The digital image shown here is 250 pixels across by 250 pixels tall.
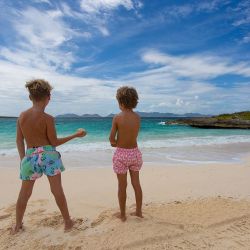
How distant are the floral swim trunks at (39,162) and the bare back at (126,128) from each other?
0.90 m

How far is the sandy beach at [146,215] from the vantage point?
3.56m

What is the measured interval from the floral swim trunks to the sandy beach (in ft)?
2.50

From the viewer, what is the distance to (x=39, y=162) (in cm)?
367

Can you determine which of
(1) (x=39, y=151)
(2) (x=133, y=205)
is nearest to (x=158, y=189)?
(2) (x=133, y=205)

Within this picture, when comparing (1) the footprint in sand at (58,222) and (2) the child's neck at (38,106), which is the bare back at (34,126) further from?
(1) the footprint in sand at (58,222)

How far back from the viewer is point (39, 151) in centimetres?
369

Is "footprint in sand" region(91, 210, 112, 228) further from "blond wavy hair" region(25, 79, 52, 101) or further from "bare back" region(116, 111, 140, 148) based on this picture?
"blond wavy hair" region(25, 79, 52, 101)

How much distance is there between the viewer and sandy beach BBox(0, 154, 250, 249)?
356 cm

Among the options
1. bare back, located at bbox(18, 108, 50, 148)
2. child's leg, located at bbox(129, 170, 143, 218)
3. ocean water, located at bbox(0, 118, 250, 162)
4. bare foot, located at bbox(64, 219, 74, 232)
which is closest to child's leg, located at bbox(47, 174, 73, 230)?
bare foot, located at bbox(64, 219, 74, 232)

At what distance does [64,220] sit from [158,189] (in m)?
2.79

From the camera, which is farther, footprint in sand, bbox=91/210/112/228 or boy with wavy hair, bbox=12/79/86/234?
footprint in sand, bbox=91/210/112/228

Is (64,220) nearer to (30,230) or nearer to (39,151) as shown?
(30,230)

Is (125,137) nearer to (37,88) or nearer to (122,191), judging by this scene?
(122,191)

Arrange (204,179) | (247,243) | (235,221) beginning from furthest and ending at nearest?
(204,179), (235,221), (247,243)
